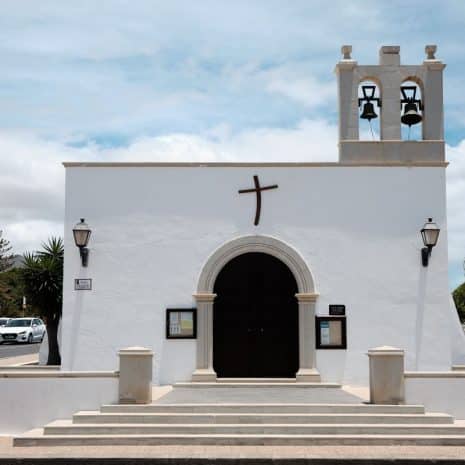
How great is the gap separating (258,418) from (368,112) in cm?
687

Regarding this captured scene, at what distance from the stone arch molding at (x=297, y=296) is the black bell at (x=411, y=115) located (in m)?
3.40

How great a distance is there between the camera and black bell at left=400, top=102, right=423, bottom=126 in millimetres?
14924

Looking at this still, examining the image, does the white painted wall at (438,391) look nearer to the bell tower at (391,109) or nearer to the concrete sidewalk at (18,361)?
the bell tower at (391,109)

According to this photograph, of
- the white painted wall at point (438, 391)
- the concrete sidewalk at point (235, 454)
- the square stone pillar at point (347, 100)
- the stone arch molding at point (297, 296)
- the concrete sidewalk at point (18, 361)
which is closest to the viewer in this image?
the concrete sidewalk at point (235, 454)

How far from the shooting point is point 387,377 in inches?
461

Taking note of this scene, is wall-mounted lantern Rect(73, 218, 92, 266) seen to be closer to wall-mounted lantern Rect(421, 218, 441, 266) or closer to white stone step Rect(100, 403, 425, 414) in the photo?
white stone step Rect(100, 403, 425, 414)

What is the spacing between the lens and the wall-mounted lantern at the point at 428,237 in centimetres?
1438

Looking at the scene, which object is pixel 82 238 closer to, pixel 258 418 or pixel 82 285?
pixel 82 285

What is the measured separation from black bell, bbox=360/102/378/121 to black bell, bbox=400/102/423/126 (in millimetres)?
561

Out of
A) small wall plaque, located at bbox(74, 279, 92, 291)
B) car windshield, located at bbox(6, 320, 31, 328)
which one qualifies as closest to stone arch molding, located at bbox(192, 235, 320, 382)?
small wall plaque, located at bbox(74, 279, 92, 291)

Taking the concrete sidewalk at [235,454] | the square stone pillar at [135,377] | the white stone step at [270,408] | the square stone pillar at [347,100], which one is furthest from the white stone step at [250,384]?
the square stone pillar at [347,100]

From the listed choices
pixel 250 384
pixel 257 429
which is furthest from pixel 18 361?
pixel 257 429

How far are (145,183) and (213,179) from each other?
1.33 m

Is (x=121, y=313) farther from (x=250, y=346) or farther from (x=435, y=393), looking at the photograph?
(x=435, y=393)
